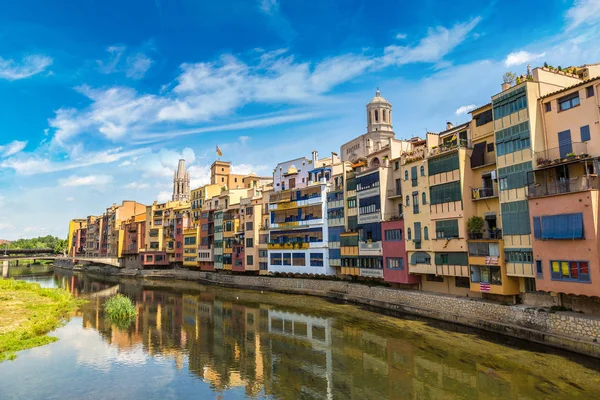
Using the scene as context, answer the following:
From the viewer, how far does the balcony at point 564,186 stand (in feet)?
81.1

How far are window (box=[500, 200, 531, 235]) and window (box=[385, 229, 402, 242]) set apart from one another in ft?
40.5

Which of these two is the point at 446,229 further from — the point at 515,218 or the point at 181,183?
the point at 181,183

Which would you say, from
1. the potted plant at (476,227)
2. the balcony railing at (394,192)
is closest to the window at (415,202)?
the balcony railing at (394,192)

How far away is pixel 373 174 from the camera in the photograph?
149 feet

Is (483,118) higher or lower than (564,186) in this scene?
higher

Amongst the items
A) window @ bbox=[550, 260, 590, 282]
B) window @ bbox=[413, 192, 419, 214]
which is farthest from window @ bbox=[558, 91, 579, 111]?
window @ bbox=[413, 192, 419, 214]

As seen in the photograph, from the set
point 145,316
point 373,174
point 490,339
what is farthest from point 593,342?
point 145,316

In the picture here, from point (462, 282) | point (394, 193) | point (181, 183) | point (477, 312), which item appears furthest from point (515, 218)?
point (181, 183)

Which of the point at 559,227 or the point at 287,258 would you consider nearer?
the point at 559,227

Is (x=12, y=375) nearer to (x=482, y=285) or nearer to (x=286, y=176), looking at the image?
(x=482, y=285)

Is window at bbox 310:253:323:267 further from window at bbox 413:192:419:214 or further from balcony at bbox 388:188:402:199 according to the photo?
window at bbox 413:192:419:214

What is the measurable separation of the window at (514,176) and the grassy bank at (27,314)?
37723 millimetres

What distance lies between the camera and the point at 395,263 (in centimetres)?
4212

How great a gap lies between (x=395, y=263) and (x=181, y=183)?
12953cm
